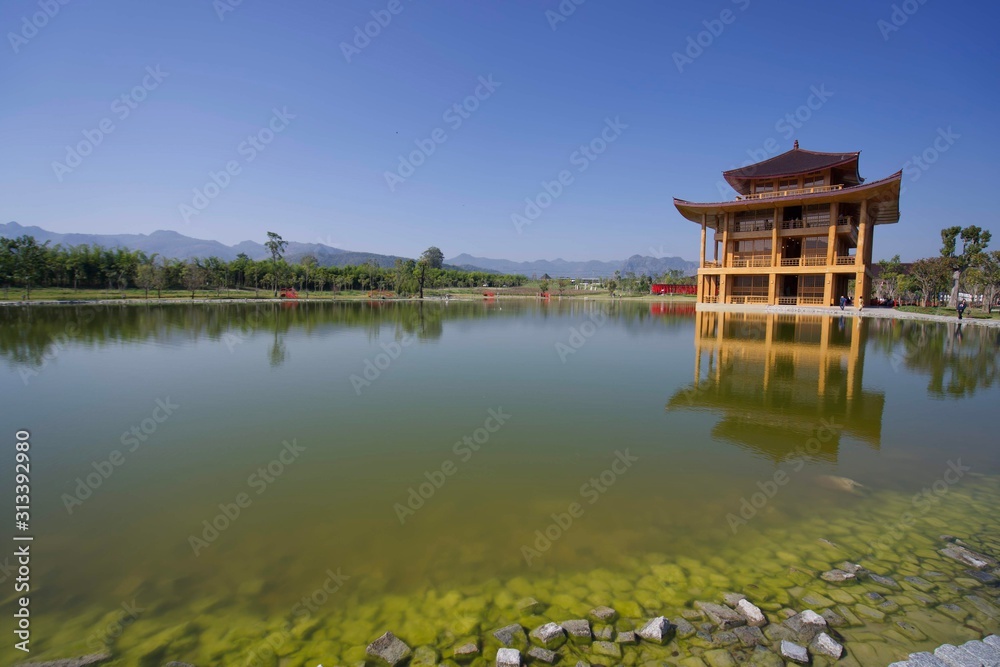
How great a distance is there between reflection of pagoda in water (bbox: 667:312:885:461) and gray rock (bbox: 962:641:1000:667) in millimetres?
3363

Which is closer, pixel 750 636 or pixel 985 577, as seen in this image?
pixel 750 636

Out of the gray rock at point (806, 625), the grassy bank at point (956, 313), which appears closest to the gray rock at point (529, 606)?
the gray rock at point (806, 625)

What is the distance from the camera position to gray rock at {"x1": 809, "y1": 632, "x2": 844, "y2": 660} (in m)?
2.96

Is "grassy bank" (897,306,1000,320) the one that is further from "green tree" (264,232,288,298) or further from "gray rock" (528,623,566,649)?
"green tree" (264,232,288,298)

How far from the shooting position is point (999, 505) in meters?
5.01

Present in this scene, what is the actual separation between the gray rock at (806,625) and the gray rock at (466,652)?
6.77 feet

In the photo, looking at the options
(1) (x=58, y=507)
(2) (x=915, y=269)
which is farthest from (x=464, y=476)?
(2) (x=915, y=269)

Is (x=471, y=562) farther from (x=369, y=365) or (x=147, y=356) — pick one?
(x=147, y=356)

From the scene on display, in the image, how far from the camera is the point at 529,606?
347cm

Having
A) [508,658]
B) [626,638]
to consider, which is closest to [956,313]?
[626,638]

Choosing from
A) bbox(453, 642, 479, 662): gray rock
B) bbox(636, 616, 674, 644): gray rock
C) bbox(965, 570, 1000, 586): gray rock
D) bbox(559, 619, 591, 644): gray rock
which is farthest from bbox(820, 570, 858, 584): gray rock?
bbox(453, 642, 479, 662): gray rock

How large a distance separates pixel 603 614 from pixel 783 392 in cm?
807

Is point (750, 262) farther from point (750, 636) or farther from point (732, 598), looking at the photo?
point (750, 636)

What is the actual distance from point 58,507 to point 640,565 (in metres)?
5.67
